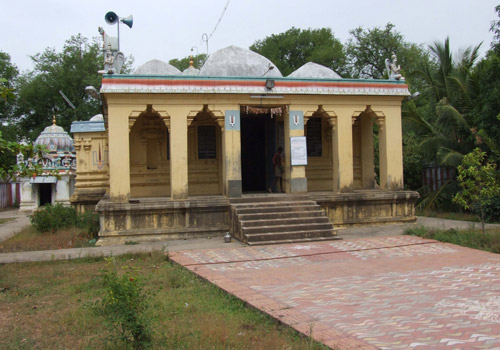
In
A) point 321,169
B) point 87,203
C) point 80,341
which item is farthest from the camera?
point 87,203

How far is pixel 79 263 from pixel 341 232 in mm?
6835

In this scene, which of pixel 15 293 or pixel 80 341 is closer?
pixel 80 341

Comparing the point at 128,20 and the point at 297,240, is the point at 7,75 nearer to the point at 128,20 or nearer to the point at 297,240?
the point at 128,20

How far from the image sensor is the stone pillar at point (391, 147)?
14.6 metres

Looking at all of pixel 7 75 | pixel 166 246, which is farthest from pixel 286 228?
pixel 7 75

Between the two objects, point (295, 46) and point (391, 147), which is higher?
point (295, 46)

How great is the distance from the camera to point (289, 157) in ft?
45.9

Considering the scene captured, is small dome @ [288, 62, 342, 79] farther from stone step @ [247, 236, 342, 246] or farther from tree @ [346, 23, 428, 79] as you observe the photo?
tree @ [346, 23, 428, 79]

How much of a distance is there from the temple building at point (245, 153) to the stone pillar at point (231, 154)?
0.03 m

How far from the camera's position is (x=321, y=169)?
52.6 ft

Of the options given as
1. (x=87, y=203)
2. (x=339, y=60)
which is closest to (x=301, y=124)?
(x=87, y=203)

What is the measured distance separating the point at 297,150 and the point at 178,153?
334cm

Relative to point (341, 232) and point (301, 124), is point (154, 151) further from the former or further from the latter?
point (341, 232)

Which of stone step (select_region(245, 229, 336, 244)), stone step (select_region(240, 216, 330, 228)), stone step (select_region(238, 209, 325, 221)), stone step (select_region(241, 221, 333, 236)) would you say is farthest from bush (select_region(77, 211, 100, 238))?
stone step (select_region(245, 229, 336, 244))
